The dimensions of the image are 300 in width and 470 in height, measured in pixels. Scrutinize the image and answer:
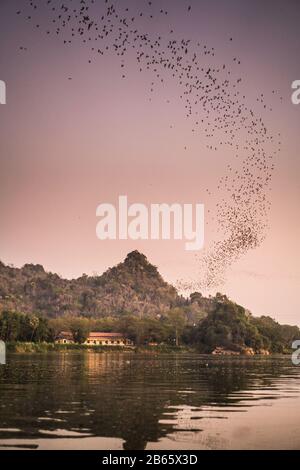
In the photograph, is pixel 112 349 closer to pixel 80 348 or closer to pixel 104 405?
pixel 80 348

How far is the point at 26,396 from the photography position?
27.2 meters

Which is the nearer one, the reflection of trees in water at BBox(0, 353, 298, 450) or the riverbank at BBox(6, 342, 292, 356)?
the reflection of trees in water at BBox(0, 353, 298, 450)

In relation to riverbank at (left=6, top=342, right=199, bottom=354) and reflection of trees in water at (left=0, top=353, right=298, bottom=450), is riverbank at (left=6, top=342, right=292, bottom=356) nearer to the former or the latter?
riverbank at (left=6, top=342, right=199, bottom=354)

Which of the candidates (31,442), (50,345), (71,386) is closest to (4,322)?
(50,345)

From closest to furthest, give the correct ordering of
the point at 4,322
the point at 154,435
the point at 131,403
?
the point at 154,435 → the point at 131,403 → the point at 4,322

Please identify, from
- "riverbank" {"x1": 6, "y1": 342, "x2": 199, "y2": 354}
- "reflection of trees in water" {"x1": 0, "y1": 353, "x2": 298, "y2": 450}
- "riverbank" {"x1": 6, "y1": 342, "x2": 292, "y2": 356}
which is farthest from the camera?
"riverbank" {"x1": 6, "y1": 342, "x2": 292, "y2": 356}

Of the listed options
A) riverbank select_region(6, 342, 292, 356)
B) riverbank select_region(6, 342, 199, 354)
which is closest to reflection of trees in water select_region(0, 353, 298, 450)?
riverbank select_region(6, 342, 199, 354)

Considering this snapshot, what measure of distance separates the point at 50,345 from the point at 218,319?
218 feet

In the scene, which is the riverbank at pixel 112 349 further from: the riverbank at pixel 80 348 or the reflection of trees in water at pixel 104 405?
the reflection of trees in water at pixel 104 405

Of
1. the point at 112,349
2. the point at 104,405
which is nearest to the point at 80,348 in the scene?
the point at 112,349

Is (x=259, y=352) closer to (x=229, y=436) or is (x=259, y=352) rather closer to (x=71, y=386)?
(x=71, y=386)

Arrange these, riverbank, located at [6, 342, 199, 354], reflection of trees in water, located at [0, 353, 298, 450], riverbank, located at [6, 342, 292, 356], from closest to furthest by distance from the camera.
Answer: reflection of trees in water, located at [0, 353, 298, 450] < riverbank, located at [6, 342, 199, 354] < riverbank, located at [6, 342, 292, 356]

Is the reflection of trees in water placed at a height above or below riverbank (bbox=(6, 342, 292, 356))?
above

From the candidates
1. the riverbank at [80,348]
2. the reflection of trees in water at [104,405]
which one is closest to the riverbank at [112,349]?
the riverbank at [80,348]
